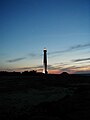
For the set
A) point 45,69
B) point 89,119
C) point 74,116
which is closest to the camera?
point 89,119

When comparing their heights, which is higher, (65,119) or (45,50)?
(45,50)

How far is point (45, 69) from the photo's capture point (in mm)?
48594

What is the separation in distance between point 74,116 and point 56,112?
1.01 m

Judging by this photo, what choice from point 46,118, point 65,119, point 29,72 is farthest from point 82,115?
point 29,72

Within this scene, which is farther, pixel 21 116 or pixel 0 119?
pixel 21 116

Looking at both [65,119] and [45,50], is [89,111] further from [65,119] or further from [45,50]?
[45,50]

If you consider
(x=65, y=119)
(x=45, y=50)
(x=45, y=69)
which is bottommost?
(x=65, y=119)

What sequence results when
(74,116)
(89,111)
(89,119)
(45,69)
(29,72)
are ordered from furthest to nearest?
(29,72)
(45,69)
(89,111)
(74,116)
(89,119)

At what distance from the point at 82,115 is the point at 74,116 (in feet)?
1.09

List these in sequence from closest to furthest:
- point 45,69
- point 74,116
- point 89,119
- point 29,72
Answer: point 89,119
point 74,116
point 45,69
point 29,72

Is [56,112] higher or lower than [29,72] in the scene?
lower

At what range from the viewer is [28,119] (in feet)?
20.9

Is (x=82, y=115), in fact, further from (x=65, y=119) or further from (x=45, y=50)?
(x=45, y=50)

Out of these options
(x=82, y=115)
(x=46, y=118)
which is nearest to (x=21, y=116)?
(x=46, y=118)
